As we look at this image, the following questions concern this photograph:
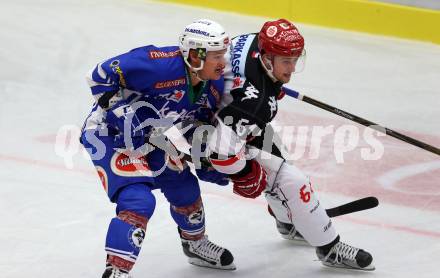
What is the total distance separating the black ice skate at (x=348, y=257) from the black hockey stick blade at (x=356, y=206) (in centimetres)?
24

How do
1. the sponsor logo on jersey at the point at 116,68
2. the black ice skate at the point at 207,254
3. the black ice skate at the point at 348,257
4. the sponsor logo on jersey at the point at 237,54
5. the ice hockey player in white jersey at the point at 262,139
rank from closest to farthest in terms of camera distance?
the sponsor logo on jersey at the point at 116,68 < the ice hockey player in white jersey at the point at 262,139 < the sponsor logo on jersey at the point at 237,54 < the black ice skate at the point at 348,257 < the black ice skate at the point at 207,254

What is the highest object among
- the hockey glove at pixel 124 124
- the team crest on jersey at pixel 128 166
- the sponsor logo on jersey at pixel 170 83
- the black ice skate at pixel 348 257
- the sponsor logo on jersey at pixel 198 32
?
the sponsor logo on jersey at pixel 198 32

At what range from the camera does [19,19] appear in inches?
300

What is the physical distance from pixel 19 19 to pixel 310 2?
2.18 meters

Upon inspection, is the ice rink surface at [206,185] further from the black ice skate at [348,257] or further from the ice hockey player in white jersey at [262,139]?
the ice hockey player in white jersey at [262,139]

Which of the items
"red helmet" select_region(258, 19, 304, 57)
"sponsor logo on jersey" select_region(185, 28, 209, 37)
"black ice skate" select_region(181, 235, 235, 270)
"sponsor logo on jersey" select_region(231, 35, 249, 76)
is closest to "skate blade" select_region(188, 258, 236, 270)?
"black ice skate" select_region(181, 235, 235, 270)

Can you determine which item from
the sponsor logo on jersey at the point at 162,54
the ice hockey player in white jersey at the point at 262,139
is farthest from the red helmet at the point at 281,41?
the sponsor logo on jersey at the point at 162,54

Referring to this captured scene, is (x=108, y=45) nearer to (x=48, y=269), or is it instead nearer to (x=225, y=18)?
(x=225, y=18)

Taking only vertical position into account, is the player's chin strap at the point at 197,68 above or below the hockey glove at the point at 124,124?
above

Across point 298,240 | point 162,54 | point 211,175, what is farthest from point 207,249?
point 162,54

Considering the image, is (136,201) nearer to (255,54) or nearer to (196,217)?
(196,217)

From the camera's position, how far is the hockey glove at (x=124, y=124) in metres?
4.05

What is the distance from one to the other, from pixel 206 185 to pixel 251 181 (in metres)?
1.27

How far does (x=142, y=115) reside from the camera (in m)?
4.16
